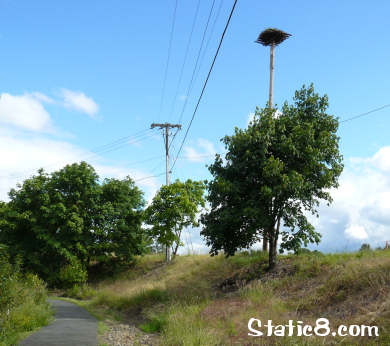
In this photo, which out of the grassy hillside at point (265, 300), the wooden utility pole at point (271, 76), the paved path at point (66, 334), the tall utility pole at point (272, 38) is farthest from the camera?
the tall utility pole at point (272, 38)

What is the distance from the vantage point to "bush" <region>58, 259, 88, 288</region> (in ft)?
127

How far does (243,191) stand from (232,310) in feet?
24.2

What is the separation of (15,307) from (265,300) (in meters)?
9.69

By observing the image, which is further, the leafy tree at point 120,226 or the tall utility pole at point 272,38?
the leafy tree at point 120,226

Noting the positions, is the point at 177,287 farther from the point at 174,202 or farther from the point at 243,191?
the point at 174,202

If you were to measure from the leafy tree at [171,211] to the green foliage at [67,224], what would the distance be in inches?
245

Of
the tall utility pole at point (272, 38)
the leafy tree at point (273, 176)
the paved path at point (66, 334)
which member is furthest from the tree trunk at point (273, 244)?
the tall utility pole at point (272, 38)

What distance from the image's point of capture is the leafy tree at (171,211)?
35906mm

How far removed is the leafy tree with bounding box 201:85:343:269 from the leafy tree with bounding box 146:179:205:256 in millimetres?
14207

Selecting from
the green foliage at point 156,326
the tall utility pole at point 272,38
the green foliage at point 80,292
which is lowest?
the green foliage at point 80,292

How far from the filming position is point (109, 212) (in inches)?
1620

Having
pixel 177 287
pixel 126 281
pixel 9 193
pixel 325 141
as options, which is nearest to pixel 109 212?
pixel 126 281

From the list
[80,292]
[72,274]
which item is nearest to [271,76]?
[80,292]

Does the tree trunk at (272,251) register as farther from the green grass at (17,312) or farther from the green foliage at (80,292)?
the green foliage at (80,292)
